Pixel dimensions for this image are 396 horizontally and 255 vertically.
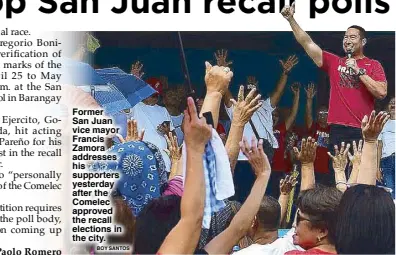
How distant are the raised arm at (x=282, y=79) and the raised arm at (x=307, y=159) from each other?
238 millimetres

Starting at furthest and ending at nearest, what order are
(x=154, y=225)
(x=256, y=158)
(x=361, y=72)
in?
(x=361, y=72), (x=256, y=158), (x=154, y=225)

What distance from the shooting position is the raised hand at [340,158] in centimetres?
359

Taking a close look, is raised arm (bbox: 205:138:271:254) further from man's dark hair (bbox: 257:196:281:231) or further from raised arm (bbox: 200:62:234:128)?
raised arm (bbox: 200:62:234:128)

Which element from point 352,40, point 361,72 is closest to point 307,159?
point 361,72

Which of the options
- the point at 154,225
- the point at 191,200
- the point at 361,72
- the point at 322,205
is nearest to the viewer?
the point at 191,200

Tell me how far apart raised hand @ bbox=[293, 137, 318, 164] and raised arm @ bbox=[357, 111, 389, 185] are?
0.23m

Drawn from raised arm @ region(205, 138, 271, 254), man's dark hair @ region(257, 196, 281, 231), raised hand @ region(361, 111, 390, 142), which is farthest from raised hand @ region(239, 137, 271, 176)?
raised hand @ region(361, 111, 390, 142)

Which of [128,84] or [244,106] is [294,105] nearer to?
[244,106]

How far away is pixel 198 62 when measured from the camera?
3.51m

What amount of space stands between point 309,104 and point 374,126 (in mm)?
312

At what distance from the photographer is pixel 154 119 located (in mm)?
3566

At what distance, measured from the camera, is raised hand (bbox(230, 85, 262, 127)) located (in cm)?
350

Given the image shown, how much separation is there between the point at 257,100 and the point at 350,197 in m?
0.61

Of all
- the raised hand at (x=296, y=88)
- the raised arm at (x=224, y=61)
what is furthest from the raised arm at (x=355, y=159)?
the raised arm at (x=224, y=61)
